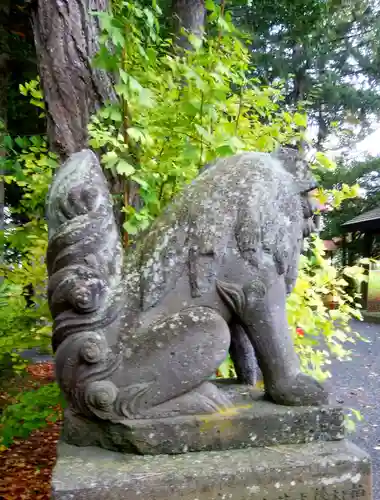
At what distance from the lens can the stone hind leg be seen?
156cm

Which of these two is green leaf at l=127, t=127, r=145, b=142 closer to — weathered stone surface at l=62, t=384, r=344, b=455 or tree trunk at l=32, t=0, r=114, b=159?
tree trunk at l=32, t=0, r=114, b=159

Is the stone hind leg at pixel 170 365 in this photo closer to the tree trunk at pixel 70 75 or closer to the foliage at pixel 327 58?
the tree trunk at pixel 70 75

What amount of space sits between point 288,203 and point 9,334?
204 cm

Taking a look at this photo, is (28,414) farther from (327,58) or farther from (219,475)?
(327,58)

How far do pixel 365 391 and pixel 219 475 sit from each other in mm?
5553

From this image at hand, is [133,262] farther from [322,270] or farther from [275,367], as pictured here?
[322,270]

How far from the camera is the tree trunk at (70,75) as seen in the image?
2.89 m

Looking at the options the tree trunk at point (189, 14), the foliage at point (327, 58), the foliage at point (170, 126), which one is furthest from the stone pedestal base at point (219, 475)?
the foliage at point (327, 58)

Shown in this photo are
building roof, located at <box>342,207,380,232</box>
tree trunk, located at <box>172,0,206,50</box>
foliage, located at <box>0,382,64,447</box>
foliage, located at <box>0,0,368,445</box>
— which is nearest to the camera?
foliage, located at <box>0,0,368,445</box>

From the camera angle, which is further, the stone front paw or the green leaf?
the green leaf

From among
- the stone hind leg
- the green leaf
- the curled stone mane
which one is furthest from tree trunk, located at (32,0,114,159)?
the stone hind leg

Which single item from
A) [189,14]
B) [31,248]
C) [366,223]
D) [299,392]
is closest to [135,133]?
[31,248]

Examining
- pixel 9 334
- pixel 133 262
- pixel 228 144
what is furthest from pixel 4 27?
pixel 133 262

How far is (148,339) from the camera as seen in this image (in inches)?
62.7
